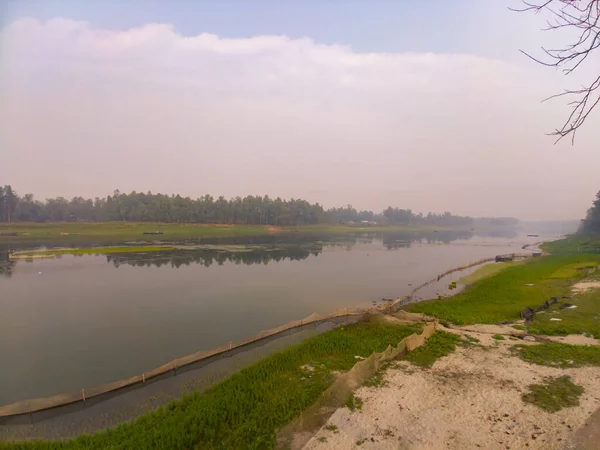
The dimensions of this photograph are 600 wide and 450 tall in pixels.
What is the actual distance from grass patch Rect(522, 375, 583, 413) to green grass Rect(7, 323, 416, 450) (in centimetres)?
515

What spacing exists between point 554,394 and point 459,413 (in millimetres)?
2827

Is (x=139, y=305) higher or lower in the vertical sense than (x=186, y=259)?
lower

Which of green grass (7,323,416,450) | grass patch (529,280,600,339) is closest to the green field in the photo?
green grass (7,323,416,450)

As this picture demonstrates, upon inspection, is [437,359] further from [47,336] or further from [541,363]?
[47,336]

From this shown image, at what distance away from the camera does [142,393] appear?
10695 millimetres

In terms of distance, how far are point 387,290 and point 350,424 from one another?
20.5 m

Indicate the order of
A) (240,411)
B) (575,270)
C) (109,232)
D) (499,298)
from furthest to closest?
1. (109,232)
2. (575,270)
3. (499,298)
4. (240,411)

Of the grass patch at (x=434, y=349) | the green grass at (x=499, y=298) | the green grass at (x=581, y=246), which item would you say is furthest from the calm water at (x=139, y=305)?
the green grass at (x=581, y=246)

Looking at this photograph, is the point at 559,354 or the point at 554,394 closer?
the point at 554,394

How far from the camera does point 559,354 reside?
11.6 meters

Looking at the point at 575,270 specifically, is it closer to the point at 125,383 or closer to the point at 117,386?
the point at 125,383

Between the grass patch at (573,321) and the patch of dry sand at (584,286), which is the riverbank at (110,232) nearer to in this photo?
the grass patch at (573,321)

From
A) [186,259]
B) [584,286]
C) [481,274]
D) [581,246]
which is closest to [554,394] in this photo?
[584,286]

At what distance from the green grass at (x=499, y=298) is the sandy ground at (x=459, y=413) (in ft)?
23.3
